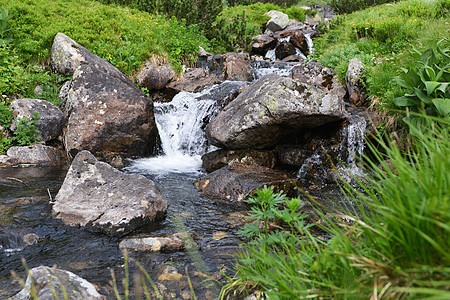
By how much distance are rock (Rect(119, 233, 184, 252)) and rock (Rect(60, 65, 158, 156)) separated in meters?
4.89

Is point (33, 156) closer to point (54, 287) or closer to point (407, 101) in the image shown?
point (54, 287)

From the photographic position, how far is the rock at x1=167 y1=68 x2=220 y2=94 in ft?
38.9

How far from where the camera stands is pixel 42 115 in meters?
7.96

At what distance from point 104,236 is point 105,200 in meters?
0.69

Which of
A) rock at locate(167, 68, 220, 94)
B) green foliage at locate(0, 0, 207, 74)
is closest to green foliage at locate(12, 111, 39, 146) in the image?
green foliage at locate(0, 0, 207, 74)

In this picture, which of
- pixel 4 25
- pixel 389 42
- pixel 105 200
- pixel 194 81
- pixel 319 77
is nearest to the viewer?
pixel 105 200

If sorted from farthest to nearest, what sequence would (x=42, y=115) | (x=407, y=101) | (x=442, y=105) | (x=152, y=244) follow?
(x=42, y=115)
(x=407, y=101)
(x=442, y=105)
(x=152, y=244)

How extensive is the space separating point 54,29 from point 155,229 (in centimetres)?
953

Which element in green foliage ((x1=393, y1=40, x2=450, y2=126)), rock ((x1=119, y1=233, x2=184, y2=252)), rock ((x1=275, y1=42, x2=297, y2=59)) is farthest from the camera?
rock ((x1=275, y1=42, x2=297, y2=59))

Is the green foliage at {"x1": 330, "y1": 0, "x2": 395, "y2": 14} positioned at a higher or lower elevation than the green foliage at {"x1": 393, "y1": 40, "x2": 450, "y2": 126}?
lower

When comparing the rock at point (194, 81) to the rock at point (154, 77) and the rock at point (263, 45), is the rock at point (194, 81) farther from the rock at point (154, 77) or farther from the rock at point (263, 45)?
the rock at point (263, 45)

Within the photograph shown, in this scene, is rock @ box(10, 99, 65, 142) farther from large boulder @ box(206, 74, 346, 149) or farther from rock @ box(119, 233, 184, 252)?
rock @ box(119, 233, 184, 252)

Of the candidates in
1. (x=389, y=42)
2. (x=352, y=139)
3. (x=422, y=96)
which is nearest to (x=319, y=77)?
(x=389, y=42)

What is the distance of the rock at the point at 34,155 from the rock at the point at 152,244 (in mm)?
5012
